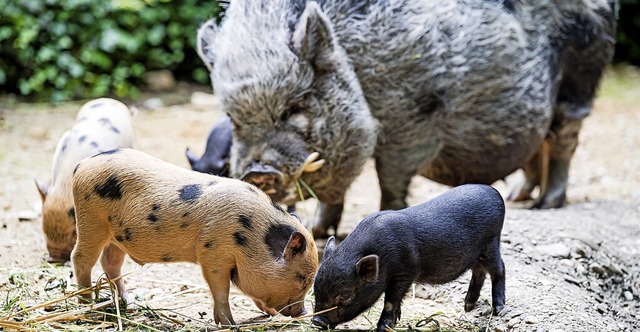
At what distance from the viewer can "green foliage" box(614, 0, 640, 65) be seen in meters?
14.1

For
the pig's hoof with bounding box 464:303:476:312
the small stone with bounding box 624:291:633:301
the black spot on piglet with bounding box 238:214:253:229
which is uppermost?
the black spot on piglet with bounding box 238:214:253:229

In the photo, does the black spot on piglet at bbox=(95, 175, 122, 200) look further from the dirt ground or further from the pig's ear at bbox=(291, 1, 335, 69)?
the pig's ear at bbox=(291, 1, 335, 69)

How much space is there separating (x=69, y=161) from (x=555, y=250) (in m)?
2.73

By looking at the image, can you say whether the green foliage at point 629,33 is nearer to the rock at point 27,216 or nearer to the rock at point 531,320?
the rock at point 27,216

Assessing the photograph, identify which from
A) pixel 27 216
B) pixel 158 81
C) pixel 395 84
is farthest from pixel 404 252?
pixel 158 81

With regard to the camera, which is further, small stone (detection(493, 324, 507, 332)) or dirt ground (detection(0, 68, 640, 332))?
dirt ground (detection(0, 68, 640, 332))

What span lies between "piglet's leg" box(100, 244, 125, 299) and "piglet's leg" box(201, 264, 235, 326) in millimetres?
616

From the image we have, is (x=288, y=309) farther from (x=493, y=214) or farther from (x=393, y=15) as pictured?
(x=393, y=15)

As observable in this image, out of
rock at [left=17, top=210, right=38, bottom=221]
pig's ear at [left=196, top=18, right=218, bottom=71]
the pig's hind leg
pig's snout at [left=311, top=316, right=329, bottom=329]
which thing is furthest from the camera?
rock at [left=17, top=210, right=38, bottom=221]

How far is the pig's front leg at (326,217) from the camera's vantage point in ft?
20.0

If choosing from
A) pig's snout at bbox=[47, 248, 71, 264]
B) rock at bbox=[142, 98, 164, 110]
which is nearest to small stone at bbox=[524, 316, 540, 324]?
pig's snout at bbox=[47, 248, 71, 264]

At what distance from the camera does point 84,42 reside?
428 inches

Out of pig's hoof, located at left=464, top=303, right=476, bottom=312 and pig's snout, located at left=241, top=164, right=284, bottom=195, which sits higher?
pig's snout, located at left=241, top=164, right=284, bottom=195

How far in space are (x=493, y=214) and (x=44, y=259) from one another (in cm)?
262
